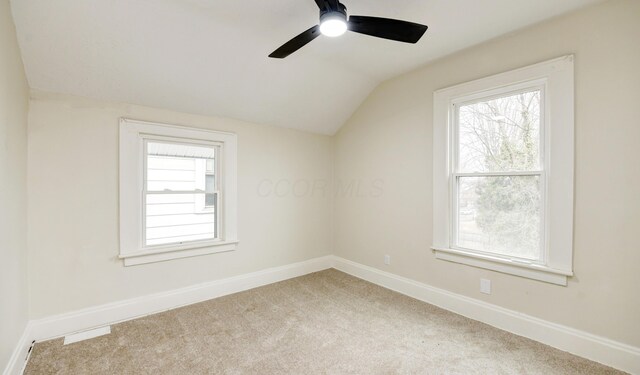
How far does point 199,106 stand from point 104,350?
2.30 m

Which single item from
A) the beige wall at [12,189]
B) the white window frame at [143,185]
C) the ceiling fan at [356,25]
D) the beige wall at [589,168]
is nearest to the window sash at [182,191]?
the white window frame at [143,185]

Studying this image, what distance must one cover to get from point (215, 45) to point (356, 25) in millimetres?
1343

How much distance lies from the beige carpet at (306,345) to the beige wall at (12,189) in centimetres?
42

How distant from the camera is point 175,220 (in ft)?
10.1

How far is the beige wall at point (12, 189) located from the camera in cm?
168

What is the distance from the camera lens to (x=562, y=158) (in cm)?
220

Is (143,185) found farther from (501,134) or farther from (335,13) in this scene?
(501,134)

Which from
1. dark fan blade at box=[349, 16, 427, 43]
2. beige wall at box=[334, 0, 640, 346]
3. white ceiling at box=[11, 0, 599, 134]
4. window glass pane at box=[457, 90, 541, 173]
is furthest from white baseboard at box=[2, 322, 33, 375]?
window glass pane at box=[457, 90, 541, 173]

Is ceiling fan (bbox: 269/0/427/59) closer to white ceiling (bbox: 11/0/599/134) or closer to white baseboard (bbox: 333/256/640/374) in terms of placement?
white ceiling (bbox: 11/0/599/134)

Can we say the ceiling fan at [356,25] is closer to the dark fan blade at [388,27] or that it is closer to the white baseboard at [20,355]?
the dark fan blade at [388,27]

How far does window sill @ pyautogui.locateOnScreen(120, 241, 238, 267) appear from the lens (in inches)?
107

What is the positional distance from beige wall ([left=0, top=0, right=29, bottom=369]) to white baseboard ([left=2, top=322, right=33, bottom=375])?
0.07m

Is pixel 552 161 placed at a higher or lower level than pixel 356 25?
lower

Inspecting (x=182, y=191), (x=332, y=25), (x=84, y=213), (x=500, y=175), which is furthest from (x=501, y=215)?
(x=84, y=213)
